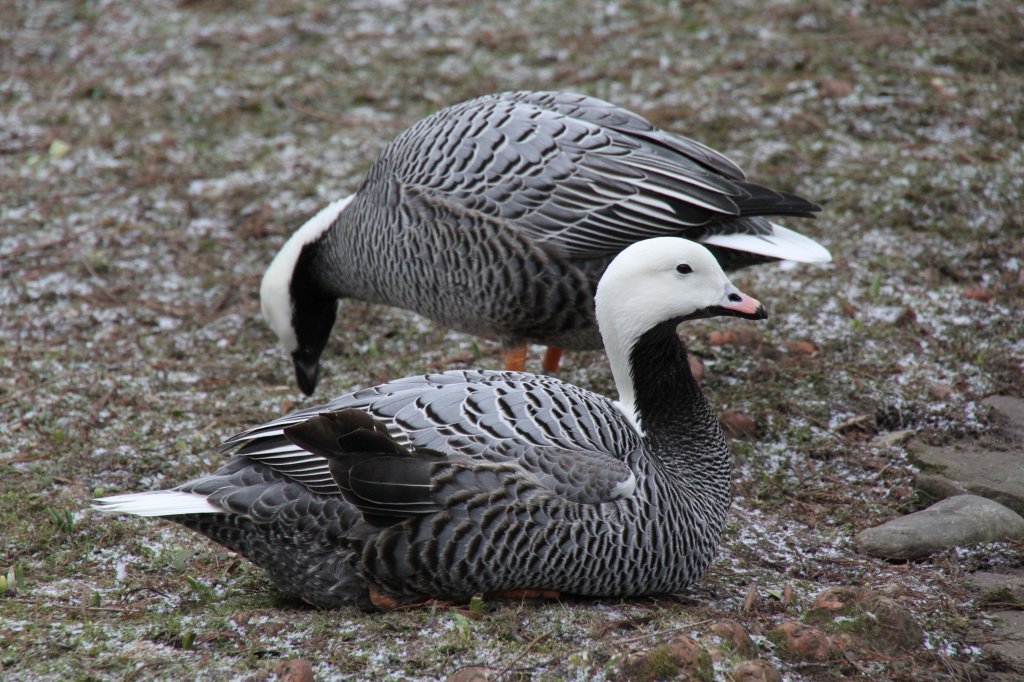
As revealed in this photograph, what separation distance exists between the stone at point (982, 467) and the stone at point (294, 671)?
2832 mm

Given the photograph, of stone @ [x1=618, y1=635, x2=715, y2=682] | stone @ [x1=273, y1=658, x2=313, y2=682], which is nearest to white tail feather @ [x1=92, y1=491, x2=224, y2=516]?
stone @ [x1=273, y1=658, x2=313, y2=682]

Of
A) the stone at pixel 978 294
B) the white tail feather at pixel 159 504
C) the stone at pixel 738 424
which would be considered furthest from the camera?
the stone at pixel 978 294

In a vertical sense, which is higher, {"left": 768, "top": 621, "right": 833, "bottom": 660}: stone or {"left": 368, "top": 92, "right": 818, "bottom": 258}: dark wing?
{"left": 368, "top": 92, "right": 818, "bottom": 258}: dark wing

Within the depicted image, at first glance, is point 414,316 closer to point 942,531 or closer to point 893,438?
point 893,438

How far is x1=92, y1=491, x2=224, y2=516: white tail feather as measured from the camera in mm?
3732

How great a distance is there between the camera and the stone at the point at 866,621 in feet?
11.3

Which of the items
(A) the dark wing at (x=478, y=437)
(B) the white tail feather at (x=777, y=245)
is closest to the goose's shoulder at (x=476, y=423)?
(A) the dark wing at (x=478, y=437)

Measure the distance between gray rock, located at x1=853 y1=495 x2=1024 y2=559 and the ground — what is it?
0.22 ft

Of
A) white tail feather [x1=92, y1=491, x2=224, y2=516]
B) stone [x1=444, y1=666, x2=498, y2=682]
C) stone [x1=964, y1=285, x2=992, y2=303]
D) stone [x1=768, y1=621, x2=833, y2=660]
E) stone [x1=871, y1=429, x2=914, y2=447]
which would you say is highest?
stone [x1=964, y1=285, x2=992, y2=303]

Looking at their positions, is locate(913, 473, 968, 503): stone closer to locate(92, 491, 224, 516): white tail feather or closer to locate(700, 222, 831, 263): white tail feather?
locate(700, 222, 831, 263): white tail feather

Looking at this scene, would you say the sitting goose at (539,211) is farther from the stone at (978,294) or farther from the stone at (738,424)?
the stone at (978,294)

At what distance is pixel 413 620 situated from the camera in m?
3.60

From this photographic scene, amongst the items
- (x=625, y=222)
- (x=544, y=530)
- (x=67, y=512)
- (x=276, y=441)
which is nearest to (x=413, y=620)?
(x=544, y=530)

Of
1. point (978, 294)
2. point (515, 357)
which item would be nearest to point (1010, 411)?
point (978, 294)
